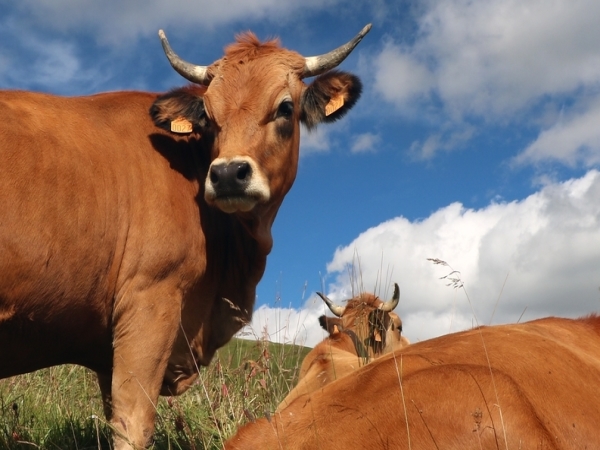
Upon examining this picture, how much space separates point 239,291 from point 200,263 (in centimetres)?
82

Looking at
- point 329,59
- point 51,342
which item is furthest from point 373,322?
point 51,342

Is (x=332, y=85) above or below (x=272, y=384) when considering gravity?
above

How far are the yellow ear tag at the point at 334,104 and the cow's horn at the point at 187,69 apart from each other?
3.58 ft

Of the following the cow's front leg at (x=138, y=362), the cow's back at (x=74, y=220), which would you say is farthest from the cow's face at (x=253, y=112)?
the cow's front leg at (x=138, y=362)

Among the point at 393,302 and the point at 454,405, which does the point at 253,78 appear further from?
the point at 393,302

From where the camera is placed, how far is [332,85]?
6.60m

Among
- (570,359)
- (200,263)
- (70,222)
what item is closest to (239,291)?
(200,263)

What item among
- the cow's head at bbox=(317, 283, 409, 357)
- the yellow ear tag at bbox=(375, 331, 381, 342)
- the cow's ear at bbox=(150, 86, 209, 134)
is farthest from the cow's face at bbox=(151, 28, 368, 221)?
the yellow ear tag at bbox=(375, 331, 381, 342)

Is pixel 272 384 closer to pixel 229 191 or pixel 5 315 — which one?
pixel 229 191

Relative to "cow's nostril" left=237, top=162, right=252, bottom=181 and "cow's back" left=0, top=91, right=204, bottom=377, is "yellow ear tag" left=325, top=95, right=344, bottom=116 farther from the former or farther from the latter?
"cow's back" left=0, top=91, right=204, bottom=377

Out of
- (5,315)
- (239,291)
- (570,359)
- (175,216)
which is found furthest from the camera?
(239,291)

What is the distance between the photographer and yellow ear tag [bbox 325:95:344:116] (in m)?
6.66

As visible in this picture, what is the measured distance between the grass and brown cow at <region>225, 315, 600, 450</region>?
1.27 metres

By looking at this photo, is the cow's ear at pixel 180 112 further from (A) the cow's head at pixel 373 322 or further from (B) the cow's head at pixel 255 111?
(A) the cow's head at pixel 373 322
